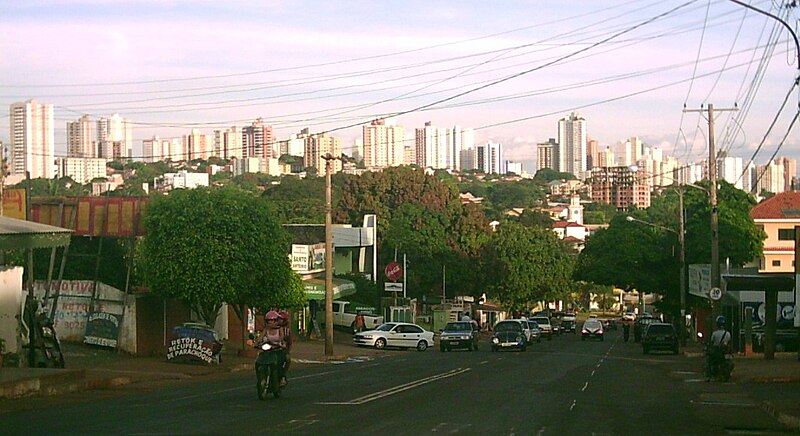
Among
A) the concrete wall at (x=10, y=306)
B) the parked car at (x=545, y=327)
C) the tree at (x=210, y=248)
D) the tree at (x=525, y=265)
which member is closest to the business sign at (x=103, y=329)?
the tree at (x=210, y=248)

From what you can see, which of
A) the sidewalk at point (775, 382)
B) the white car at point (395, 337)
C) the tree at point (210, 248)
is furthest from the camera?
the white car at point (395, 337)

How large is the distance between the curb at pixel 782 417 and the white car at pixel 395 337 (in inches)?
1371

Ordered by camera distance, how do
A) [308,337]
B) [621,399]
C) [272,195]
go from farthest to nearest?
[272,195], [308,337], [621,399]

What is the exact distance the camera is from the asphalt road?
17766 mm

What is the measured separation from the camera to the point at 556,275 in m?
Answer: 104

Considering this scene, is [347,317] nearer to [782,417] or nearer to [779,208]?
[779,208]

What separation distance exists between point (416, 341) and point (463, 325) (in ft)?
8.33

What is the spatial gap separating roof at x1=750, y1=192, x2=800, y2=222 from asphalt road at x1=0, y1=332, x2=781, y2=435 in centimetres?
6681

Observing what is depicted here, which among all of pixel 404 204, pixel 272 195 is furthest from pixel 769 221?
pixel 272 195

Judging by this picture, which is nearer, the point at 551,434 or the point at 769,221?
the point at 551,434

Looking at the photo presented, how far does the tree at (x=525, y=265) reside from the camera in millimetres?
99688

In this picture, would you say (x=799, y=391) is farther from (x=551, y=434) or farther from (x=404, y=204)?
(x=404, y=204)

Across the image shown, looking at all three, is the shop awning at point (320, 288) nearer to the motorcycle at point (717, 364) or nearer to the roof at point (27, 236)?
the roof at point (27, 236)

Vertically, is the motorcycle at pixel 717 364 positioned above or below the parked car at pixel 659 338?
above
